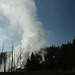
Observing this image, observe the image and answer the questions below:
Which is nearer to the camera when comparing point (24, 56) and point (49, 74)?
point (49, 74)

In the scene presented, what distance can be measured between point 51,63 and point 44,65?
333 cm

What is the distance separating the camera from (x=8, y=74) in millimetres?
45594

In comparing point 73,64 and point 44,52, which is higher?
point 44,52

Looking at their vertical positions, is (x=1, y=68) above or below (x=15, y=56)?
below

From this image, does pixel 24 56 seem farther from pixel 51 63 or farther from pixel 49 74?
pixel 49 74

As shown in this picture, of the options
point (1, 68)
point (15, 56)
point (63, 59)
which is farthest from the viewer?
point (15, 56)

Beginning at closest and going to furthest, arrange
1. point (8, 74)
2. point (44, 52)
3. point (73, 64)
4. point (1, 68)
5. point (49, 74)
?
1. point (49, 74)
2. point (8, 74)
3. point (73, 64)
4. point (1, 68)
5. point (44, 52)

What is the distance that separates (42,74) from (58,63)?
34236 mm

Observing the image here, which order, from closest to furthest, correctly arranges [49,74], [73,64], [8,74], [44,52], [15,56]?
[49,74] < [8,74] < [73,64] < [15,56] < [44,52]

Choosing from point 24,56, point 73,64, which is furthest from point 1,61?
point 73,64

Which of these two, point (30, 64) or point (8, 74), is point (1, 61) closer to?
point (30, 64)

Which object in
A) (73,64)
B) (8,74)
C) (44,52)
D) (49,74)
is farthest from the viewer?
(44,52)

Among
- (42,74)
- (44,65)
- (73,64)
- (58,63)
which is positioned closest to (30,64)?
(44,65)

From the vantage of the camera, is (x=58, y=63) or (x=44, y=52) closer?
(x=58, y=63)
